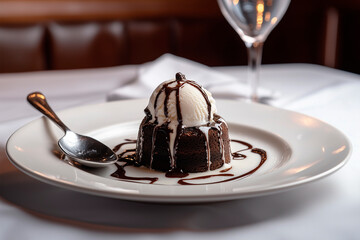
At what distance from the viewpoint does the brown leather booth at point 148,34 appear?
9.16 feet

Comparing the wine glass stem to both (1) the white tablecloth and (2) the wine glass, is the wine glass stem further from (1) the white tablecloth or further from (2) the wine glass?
(1) the white tablecloth

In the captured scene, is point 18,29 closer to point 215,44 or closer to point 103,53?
point 103,53

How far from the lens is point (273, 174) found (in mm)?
789

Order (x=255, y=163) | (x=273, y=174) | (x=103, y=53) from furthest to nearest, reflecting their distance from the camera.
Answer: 1. (x=103, y=53)
2. (x=255, y=163)
3. (x=273, y=174)

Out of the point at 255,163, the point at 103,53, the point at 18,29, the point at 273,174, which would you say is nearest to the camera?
the point at 273,174

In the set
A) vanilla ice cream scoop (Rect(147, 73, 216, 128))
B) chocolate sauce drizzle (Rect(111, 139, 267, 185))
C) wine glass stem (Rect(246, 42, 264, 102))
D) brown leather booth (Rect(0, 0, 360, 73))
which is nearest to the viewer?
chocolate sauce drizzle (Rect(111, 139, 267, 185))

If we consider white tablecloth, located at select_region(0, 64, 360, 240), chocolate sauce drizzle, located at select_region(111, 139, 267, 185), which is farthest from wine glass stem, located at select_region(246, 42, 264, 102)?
white tablecloth, located at select_region(0, 64, 360, 240)

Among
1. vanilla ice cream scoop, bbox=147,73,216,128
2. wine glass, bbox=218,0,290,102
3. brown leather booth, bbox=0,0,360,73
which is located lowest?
brown leather booth, bbox=0,0,360,73

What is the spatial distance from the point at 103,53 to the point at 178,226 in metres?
2.36

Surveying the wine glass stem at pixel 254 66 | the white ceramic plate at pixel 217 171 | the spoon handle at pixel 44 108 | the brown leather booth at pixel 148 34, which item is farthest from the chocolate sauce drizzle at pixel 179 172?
the brown leather booth at pixel 148 34

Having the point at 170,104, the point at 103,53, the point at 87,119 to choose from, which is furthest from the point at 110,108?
the point at 103,53

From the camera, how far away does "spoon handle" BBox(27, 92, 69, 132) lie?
102 centimetres

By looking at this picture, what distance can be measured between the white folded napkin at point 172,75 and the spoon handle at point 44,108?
0.37 metres

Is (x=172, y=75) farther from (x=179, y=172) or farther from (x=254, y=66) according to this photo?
(x=179, y=172)
